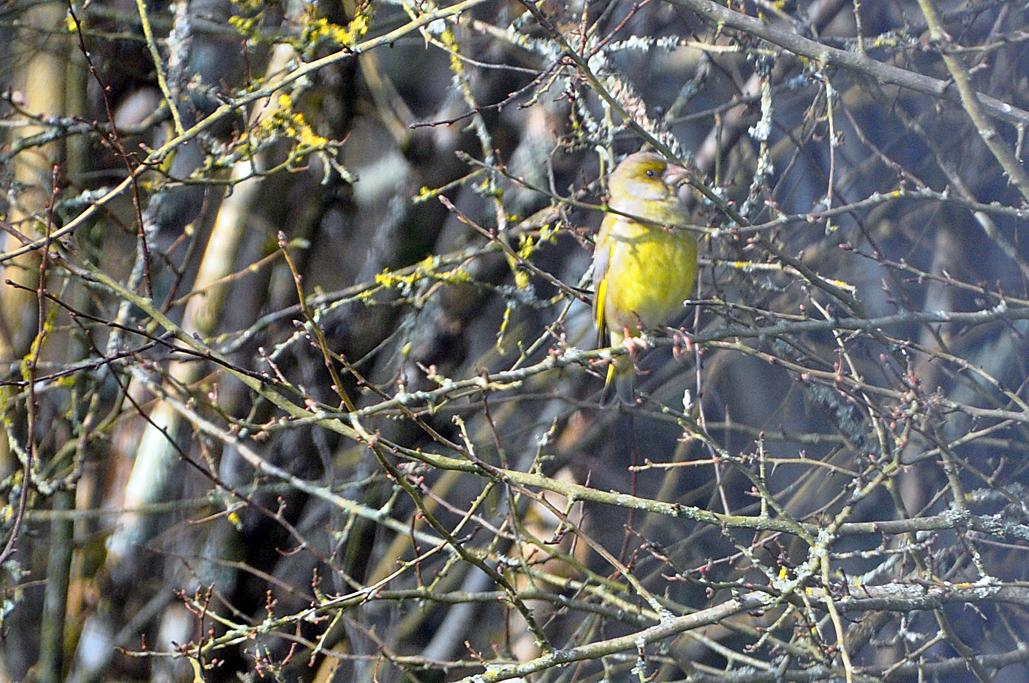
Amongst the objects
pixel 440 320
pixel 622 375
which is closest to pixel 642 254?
pixel 622 375

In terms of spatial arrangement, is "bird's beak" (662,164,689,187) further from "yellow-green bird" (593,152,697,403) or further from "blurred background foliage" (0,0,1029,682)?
"blurred background foliage" (0,0,1029,682)

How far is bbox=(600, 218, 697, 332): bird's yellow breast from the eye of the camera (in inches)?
149

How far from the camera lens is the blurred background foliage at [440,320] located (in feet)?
13.1

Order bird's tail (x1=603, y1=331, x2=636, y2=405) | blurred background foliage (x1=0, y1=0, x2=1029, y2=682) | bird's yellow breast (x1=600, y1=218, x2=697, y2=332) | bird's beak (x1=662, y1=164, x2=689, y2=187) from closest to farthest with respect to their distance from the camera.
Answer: bird's beak (x1=662, y1=164, x2=689, y2=187) < bird's yellow breast (x1=600, y1=218, x2=697, y2=332) < blurred background foliage (x1=0, y1=0, x2=1029, y2=682) < bird's tail (x1=603, y1=331, x2=636, y2=405)

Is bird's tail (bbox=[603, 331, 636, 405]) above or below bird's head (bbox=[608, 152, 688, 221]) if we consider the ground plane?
below

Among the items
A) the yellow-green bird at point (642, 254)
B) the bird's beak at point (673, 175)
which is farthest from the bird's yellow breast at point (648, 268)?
the bird's beak at point (673, 175)

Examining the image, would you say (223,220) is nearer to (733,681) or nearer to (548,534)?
(548,534)

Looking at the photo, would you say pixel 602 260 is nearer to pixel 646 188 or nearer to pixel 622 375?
pixel 646 188

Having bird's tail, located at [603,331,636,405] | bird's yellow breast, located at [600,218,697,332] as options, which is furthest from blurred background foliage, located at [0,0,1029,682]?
bird's yellow breast, located at [600,218,697,332]

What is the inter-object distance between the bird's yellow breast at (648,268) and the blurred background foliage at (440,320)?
0.75 ft

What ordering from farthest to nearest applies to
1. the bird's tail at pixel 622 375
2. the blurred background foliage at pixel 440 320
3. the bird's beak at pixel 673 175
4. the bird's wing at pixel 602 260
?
1. the bird's tail at pixel 622 375
2. the blurred background foliage at pixel 440 320
3. the bird's wing at pixel 602 260
4. the bird's beak at pixel 673 175

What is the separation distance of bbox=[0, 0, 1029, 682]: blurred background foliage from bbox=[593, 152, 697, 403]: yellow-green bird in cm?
18

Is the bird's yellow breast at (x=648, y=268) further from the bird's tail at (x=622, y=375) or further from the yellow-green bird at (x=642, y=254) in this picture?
the bird's tail at (x=622, y=375)

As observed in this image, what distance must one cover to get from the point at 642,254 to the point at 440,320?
76.7 inches
